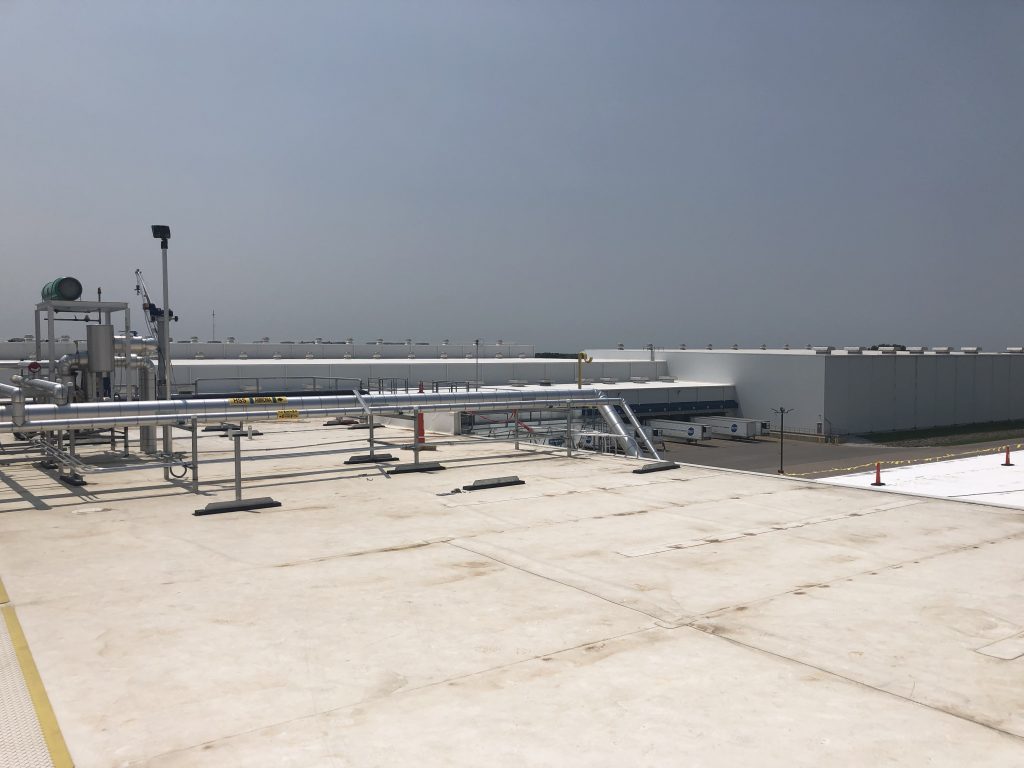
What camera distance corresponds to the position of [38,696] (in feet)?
25.5

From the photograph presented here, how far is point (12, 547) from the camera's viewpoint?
13727mm

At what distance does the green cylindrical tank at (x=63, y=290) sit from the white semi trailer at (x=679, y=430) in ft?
161

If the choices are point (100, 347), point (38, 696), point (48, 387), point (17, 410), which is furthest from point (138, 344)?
point (38, 696)

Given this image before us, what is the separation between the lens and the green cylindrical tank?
78.6ft

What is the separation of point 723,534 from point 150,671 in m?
10.3

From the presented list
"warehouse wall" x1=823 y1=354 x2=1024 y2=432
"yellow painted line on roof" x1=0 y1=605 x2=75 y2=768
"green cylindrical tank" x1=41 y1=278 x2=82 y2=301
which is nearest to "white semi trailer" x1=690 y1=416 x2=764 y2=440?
"warehouse wall" x1=823 y1=354 x2=1024 y2=432

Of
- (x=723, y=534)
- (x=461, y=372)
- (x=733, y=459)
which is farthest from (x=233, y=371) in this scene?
(x=723, y=534)

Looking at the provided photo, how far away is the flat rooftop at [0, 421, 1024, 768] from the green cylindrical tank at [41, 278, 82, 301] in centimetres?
859

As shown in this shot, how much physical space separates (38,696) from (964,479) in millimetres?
31060

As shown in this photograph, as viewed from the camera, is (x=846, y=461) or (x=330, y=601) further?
(x=846, y=461)

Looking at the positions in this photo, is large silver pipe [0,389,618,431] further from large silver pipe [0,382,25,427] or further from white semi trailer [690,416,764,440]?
A: white semi trailer [690,416,764,440]

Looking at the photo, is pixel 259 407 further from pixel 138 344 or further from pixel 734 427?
pixel 734 427

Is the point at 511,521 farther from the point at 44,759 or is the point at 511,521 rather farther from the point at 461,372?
the point at 461,372

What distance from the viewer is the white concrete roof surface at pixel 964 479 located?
83.9 feet
